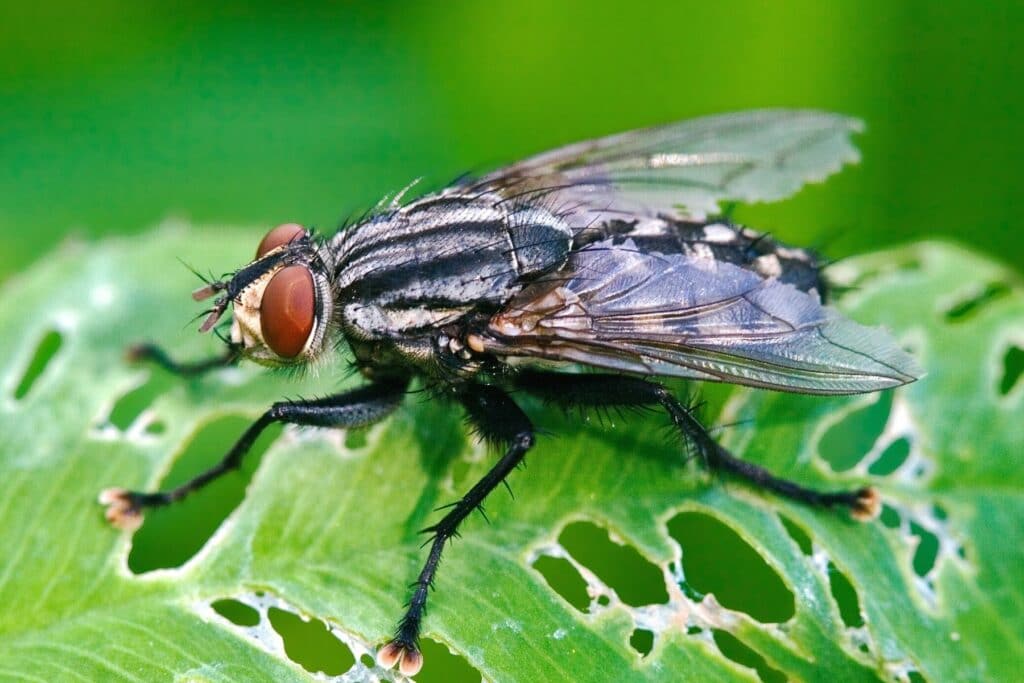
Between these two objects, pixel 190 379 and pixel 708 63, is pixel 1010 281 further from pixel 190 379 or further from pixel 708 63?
pixel 190 379

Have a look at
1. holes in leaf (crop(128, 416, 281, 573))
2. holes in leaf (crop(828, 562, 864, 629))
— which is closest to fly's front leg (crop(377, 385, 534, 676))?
holes in leaf (crop(128, 416, 281, 573))

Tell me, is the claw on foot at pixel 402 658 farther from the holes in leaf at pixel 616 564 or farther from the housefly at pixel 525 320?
the holes in leaf at pixel 616 564

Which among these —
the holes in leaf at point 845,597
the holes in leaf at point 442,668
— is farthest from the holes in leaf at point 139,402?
the holes in leaf at point 845,597

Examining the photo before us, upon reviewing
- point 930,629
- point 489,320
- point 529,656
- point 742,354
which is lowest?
point 930,629

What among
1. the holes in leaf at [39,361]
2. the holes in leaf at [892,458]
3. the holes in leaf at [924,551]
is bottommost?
the holes in leaf at [924,551]

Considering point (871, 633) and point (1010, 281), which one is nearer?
point (871, 633)

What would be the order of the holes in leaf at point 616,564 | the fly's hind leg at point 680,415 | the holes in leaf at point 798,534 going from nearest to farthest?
the holes in leaf at point 616,564 < the holes in leaf at point 798,534 < the fly's hind leg at point 680,415

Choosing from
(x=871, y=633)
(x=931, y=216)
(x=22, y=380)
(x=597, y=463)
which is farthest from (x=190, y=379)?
(x=931, y=216)
